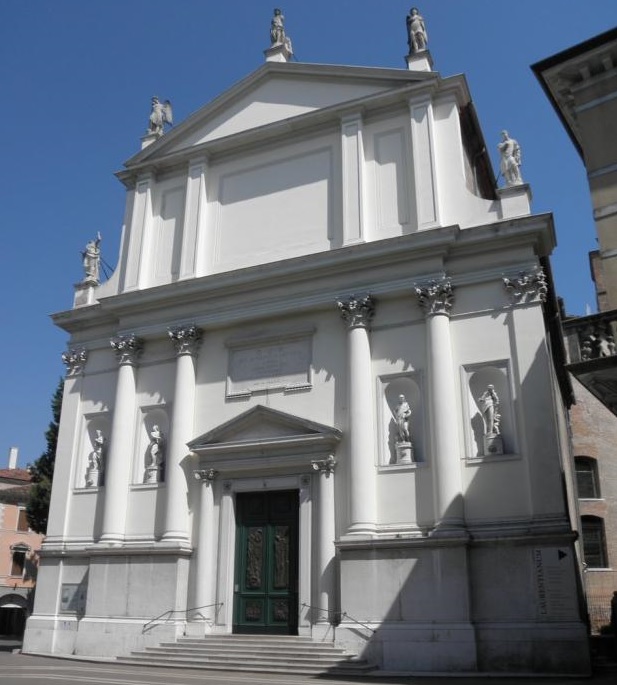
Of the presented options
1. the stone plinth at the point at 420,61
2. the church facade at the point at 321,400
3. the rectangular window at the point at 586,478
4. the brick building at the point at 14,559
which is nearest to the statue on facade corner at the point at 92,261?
the church facade at the point at 321,400

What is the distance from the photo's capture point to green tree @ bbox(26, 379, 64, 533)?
29.1m

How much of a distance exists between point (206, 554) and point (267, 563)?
141 cm

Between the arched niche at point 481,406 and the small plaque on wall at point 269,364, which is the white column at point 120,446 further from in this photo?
the arched niche at point 481,406

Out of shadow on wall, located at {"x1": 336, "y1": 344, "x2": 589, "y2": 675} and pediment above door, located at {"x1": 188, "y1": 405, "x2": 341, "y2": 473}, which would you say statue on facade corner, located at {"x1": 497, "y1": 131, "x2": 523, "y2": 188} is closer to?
shadow on wall, located at {"x1": 336, "y1": 344, "x2": 589, "y2": 675}

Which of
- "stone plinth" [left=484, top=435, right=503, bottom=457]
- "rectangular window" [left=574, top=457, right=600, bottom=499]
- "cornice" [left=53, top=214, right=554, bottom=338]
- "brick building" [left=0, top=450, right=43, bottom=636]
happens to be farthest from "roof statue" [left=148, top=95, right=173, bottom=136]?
"brick building" [left=0, top=450, right=43, bottom=636]

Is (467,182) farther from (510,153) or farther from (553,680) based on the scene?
(553,680)

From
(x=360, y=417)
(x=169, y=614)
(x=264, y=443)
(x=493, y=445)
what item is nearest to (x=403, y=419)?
(x=360, y=417)

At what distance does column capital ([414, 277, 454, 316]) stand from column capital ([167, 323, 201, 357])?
5.74 m

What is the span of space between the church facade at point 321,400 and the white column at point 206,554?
51 mm

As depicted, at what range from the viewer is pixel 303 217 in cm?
1823

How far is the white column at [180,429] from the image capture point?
16.5 metres

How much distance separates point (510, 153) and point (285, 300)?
20.2 ft

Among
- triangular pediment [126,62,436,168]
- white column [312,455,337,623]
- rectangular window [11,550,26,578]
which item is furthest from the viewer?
rectangular window [11,550,26,578]

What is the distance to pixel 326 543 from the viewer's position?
15023 mm
